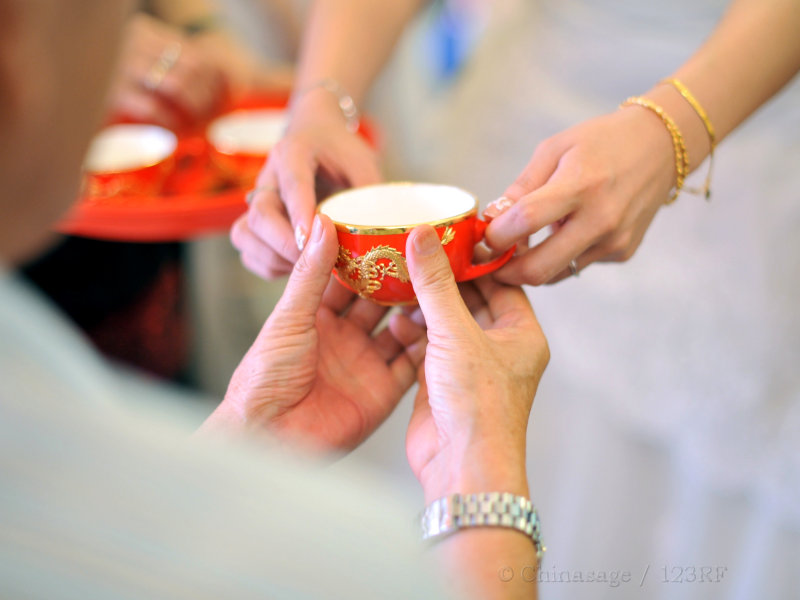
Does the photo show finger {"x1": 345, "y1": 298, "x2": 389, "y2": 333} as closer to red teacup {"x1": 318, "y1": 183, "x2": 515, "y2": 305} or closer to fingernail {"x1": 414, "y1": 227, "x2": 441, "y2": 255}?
red teacup {"x1": 318, "y1": 183, "x2": 515, "y2": 305}

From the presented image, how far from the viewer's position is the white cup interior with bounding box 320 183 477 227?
818 mm

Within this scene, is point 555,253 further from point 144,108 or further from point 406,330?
point 144,108

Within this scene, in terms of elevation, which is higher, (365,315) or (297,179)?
(297,179)

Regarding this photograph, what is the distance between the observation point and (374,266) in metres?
0.70

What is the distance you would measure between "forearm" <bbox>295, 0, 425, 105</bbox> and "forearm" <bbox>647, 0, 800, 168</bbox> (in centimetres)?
48

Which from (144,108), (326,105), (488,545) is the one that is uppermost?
(144,108)

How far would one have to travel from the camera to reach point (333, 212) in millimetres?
790

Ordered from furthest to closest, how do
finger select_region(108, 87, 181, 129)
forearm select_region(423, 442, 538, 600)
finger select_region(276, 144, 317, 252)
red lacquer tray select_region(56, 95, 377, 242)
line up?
finger select_region(108, 87, 181, 129) → red lacquer tray select_region(56, 95, 377, 242) → finger select_region(276, 144, 317, 252) → forearm select_region(423, 442, 538, 600)

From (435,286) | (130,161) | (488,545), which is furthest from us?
(130,161)

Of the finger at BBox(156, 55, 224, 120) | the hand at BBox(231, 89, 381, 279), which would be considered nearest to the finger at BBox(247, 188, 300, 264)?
the hand at BBox(231, 89, 381, 279)

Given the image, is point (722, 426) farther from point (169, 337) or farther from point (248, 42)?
point (248, 42)

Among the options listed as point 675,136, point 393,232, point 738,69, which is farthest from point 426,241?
point 738,69

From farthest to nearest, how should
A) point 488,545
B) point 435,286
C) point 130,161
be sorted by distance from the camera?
point 130,161 → point 435,286 → point 488,545

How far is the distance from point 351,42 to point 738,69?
0.59 metres
